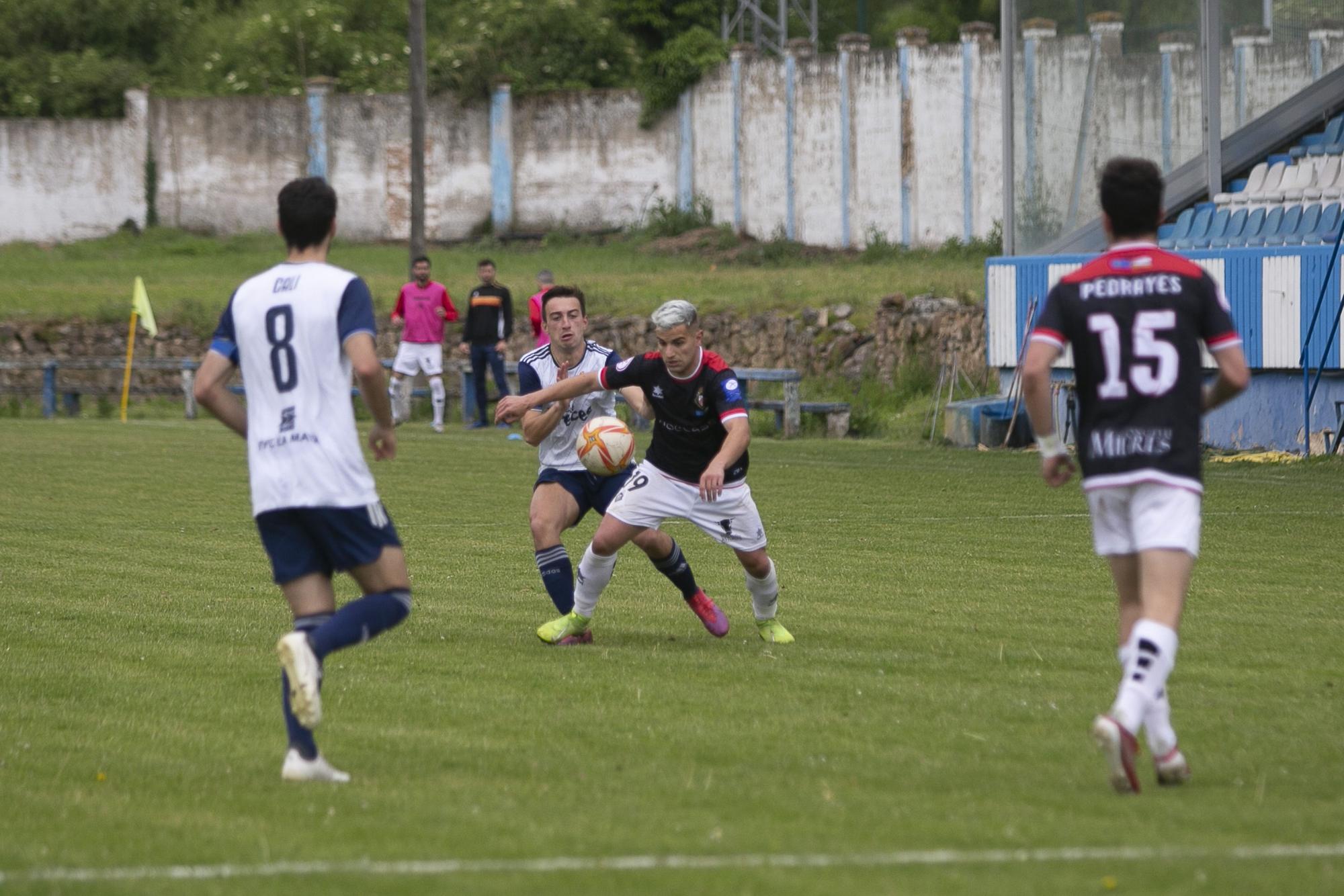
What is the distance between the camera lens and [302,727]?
5703 millimetres

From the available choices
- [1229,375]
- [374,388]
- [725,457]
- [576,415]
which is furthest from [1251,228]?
[374,388]

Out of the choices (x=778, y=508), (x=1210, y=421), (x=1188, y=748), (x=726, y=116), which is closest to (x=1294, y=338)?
(x=1210, y=421)

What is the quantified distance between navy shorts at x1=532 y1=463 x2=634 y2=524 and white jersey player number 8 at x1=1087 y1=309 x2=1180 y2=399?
3.89 meters

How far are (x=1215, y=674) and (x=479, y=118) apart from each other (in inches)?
1524

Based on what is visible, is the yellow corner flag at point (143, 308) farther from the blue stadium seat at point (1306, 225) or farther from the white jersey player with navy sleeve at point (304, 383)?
the white jersey player with navy sleeve at point (304, 383)

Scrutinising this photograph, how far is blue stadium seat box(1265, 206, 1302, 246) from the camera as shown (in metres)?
20.1

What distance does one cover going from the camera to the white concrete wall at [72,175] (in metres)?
44.5

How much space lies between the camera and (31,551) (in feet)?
40.2

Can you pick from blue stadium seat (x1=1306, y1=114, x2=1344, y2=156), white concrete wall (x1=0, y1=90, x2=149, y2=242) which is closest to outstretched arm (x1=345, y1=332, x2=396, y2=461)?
blue stadium seat (x1=1306, y1=114, x2=1344, y2=156)

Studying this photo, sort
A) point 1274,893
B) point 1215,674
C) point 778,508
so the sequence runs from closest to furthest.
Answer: point 1274,893
point 1215,674
point 778,508

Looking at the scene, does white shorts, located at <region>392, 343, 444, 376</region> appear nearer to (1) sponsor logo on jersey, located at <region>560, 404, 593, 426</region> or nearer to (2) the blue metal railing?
(2) the blue metal railing

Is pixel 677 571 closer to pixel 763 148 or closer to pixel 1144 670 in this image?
pixel 1144 670

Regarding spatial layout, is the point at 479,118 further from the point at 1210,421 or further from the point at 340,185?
the point at 1210,421

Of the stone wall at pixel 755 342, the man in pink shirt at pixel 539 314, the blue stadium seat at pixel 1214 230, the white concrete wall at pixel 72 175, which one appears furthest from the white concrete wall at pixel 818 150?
the blue stadium seat at pixel 1214 230
